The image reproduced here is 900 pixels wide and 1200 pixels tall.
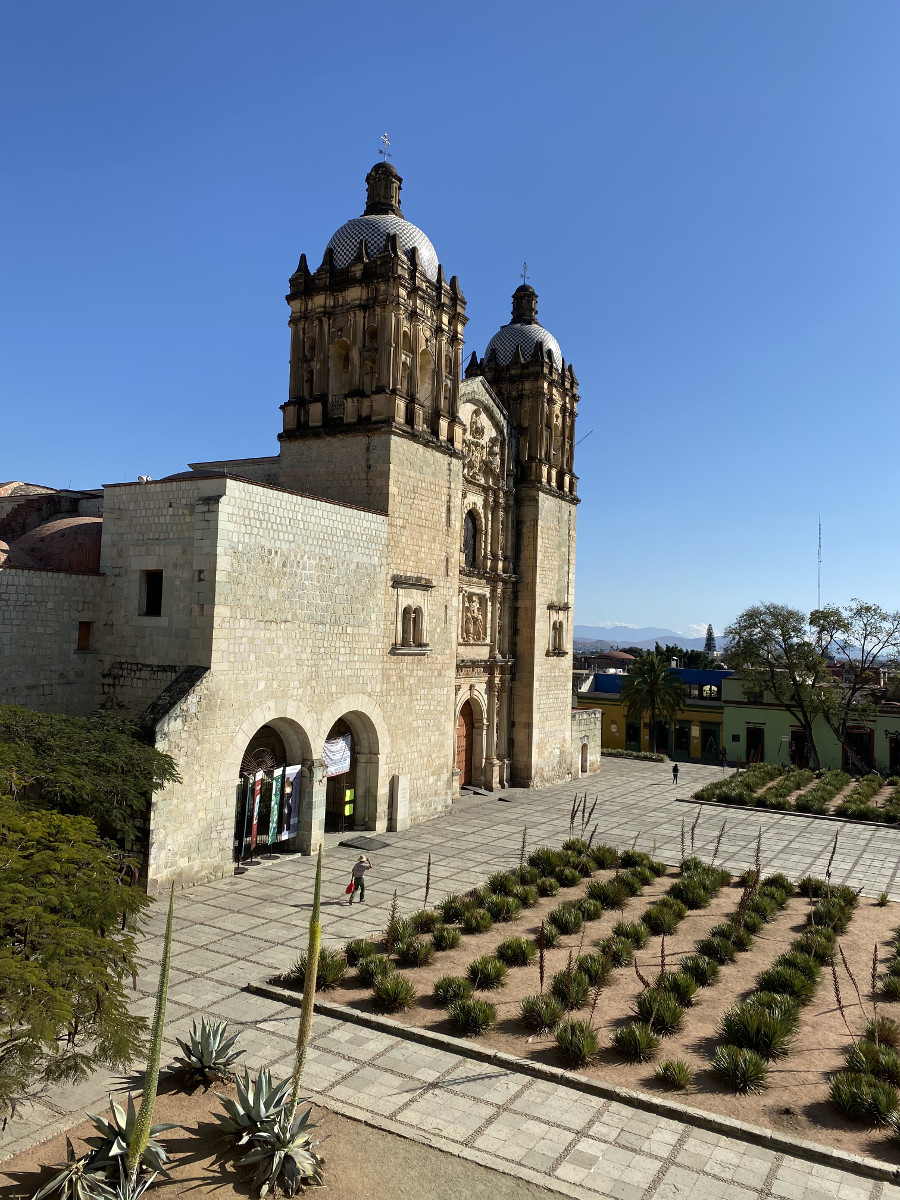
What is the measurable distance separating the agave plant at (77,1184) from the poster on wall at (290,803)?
461 inches

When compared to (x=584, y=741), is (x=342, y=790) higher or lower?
higher

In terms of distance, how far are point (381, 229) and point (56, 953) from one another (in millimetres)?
21439

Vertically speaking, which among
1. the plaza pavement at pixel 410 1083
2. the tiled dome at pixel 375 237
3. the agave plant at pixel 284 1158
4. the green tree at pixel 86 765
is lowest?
the plaza pavement at pixel 410 1083

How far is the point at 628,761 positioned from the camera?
40719 mm

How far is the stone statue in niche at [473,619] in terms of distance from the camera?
28.4 metres

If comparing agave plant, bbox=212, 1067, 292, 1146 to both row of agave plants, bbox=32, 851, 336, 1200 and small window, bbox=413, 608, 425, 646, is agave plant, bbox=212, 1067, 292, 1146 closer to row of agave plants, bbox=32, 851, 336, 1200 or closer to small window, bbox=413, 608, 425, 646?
row of agave plants, bbox=32, 851, 336, 1200

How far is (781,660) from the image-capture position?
41938mm

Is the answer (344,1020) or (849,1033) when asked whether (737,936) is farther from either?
(344,1020)

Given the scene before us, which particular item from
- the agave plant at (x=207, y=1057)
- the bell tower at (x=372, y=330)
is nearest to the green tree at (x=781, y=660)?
the bell tower at (x=372, y=330)

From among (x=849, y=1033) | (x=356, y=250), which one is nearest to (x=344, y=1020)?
(x=849, y=1033)

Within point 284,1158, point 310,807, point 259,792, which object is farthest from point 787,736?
point 284,1158

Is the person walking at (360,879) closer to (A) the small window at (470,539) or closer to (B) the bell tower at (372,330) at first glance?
(B) the bell tower at (372,330)

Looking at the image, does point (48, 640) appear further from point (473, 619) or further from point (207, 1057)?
point (473, 619)

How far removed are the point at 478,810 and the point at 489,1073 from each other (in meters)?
16.3
